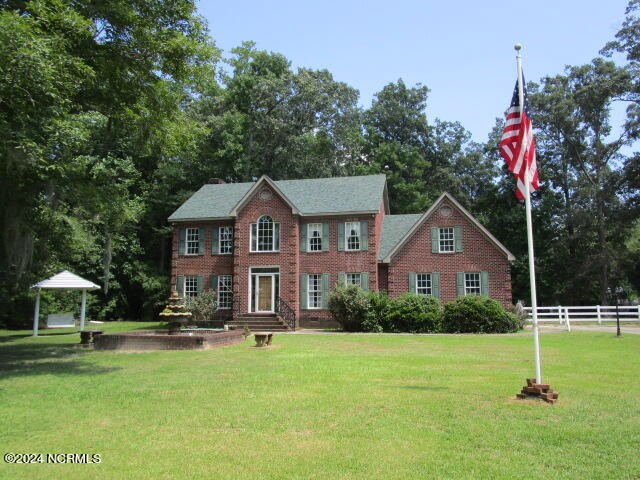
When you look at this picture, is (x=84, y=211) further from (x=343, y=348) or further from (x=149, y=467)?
(x=149, y=467)

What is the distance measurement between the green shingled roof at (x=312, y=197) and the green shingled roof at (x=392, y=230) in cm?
252

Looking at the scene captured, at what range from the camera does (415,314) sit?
2377 centimetres

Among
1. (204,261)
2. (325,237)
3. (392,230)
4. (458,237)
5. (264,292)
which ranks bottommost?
(264,292)

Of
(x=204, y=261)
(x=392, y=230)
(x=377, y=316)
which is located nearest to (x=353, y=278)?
(x=377, y=316)

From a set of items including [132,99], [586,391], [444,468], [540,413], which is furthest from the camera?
[132,99]

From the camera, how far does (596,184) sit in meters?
40.5

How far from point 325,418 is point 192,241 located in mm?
24808

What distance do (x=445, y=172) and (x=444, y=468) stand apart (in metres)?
45.6

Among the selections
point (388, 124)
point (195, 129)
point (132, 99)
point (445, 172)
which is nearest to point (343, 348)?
point (195, 129)

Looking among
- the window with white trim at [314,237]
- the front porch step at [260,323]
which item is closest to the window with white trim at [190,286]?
the front porch step at [260,323]

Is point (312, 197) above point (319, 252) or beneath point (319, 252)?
above

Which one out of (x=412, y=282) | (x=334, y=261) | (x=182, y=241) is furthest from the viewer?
(x=182, y=241)

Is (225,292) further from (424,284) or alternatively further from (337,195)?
(424,284)

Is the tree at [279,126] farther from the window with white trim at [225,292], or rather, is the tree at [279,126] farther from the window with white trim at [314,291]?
the window with white trim at [314,291]
